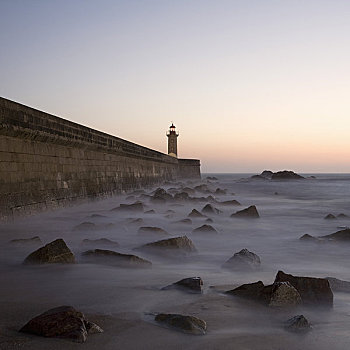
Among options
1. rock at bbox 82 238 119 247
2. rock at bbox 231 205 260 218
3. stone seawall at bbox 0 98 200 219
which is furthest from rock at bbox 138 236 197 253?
rock at bbox 231 205 260 218

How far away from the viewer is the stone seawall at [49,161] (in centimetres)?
516

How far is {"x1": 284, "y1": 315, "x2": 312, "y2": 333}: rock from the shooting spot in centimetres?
170

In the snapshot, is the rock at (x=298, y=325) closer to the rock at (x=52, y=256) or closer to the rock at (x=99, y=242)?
the rock at (x=52, y=256)

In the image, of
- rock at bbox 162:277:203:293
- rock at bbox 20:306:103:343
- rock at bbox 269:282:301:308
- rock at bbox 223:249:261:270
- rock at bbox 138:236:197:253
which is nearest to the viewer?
rock at bbox 20:306:103:343

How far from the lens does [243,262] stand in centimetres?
303

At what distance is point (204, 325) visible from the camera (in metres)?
1.69

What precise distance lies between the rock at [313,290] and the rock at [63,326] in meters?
1.03

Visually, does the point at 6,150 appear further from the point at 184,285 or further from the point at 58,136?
the point at 184,285

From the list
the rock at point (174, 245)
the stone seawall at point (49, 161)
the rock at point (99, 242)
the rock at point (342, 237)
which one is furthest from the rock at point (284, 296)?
the stone seawall at point (49, 161)

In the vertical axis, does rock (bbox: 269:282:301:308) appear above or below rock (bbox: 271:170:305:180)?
below

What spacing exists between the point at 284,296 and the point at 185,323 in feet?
1.91

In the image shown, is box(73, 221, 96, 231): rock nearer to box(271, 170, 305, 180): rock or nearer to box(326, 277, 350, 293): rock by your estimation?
box(326, 277, 350, 293): rock

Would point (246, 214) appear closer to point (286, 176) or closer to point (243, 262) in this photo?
point (243, 262)

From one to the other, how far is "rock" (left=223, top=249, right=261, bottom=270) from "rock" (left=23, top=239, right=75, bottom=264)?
3.69 feet
